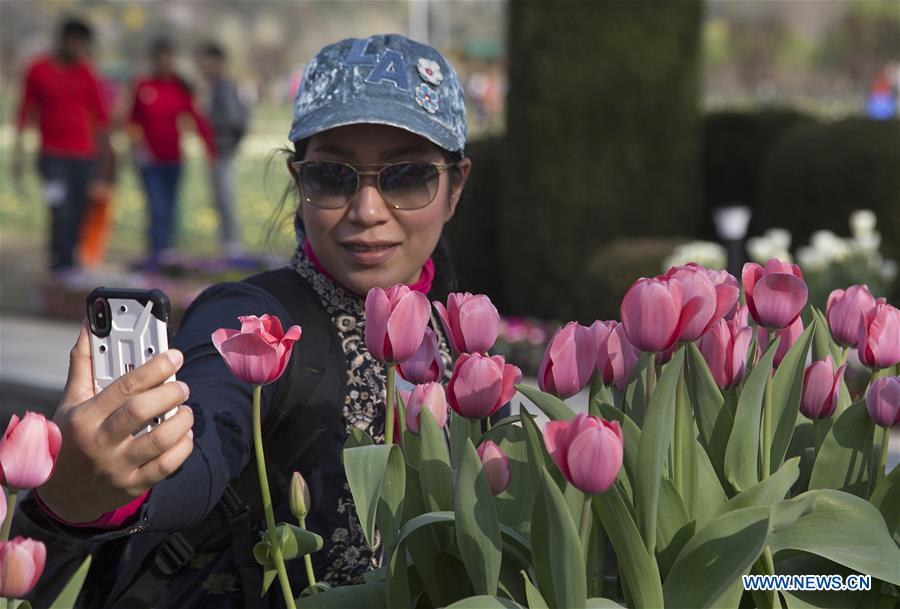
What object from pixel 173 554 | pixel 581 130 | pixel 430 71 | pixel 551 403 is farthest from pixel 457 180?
pixel 581 130

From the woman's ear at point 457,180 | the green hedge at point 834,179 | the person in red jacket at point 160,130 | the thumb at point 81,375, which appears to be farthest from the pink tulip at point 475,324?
the person in red jacket at point 160,130

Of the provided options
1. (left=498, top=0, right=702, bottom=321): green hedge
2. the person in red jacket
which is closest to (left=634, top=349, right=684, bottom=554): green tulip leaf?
(left=498, top=0, right=702, bottom=321): green hedge

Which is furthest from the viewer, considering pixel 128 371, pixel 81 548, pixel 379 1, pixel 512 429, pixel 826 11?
pixel 379 1

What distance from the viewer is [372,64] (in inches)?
82.3

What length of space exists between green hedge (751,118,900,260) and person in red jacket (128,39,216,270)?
4.99 m

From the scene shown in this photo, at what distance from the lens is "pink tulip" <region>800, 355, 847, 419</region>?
1.46 meters

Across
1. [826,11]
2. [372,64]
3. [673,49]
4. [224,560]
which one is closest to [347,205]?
[372,64]

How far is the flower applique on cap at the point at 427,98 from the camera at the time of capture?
2.08 metres

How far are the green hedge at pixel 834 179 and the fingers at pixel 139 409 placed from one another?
643 cm

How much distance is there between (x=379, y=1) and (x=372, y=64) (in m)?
63.1

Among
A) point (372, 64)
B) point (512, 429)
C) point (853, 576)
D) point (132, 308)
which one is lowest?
point (853, 576)

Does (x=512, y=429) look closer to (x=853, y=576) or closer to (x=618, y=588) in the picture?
(x=618, y=588)

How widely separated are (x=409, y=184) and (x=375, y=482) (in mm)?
893

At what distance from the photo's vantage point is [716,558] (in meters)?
1.18
